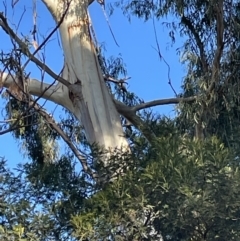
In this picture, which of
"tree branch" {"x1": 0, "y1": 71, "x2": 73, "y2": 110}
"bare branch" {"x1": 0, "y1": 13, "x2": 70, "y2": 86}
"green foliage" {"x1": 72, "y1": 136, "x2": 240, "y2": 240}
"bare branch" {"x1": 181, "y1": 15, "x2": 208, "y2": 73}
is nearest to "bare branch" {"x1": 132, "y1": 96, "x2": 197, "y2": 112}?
"bare branch" {"x1": 181, "y1": 15, "x2": 208, "y2": 73}

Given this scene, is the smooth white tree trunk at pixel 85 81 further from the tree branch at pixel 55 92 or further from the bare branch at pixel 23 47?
the bare branch at pixel 23 47

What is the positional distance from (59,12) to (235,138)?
2.56 metres

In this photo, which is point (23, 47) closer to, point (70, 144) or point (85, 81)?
point (85, 81)

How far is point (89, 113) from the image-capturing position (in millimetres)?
5734

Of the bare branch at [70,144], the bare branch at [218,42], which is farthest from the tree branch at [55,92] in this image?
the bare branch at [218,42]

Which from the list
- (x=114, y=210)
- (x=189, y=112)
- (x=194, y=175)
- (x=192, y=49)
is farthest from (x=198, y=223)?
(x=192, y=49)

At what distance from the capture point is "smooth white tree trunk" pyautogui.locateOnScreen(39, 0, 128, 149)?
18.5 ft

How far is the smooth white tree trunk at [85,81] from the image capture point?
5.64 metres

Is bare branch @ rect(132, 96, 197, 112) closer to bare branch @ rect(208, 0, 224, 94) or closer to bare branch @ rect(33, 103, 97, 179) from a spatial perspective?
bare branch @ rect(208, 0, 224, 94)

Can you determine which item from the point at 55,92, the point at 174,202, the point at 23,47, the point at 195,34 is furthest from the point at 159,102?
the point at 174,202

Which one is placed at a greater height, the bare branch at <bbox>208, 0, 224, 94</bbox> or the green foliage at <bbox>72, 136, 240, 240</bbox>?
the bare branch at <bbox>208, 0, 224, 94</bbox>

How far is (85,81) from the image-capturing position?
587 cm

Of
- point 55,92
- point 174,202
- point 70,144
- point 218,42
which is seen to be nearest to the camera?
point 174,202

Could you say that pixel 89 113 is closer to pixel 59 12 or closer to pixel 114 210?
pixel 59 12
